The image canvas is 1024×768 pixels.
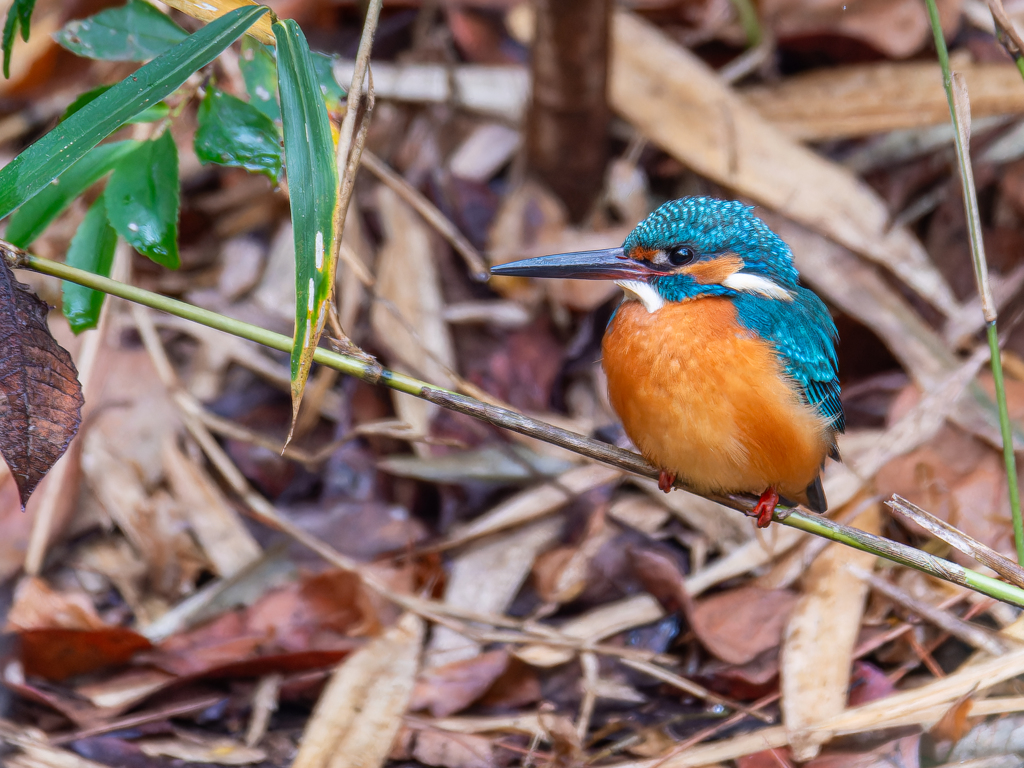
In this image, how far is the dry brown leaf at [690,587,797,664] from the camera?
273 cm

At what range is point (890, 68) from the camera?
3.99 meters

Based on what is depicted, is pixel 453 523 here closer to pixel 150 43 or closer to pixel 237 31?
pixel 150 43

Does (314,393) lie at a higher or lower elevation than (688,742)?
higher

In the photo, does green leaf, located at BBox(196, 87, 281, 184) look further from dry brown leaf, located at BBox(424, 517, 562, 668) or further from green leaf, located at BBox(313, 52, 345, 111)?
dry brown leaf, located at BBox(424, 517, 562, 668)

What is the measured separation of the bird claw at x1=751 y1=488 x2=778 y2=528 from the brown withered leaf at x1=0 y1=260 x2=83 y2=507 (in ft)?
4.93

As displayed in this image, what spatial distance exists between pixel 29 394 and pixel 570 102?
91.9 inches

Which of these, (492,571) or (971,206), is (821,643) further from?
(971,206)

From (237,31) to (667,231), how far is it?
A: 3.64 feet

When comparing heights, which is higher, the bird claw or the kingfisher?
the kingfisher

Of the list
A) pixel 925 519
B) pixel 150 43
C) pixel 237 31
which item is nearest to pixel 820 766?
pixel 925 519

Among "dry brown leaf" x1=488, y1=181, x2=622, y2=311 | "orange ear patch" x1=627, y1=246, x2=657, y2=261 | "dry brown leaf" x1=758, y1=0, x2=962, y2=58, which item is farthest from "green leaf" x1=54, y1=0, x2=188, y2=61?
"dry brown leaf" x1=758, y1=0, x2=962, y2=58

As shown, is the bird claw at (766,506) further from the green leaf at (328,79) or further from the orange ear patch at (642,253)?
the green leaf at (328,79)

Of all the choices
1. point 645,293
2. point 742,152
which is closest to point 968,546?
point 645,293

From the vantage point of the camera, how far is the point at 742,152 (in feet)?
12.3
